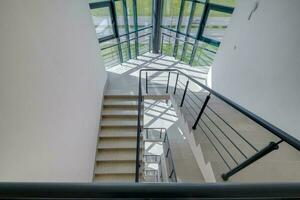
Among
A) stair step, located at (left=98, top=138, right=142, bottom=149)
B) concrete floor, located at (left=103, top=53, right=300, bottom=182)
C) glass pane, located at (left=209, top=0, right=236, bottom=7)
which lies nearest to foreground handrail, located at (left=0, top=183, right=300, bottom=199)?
concrete floor, located at (left=103, top=53, right=300, bottom=182)

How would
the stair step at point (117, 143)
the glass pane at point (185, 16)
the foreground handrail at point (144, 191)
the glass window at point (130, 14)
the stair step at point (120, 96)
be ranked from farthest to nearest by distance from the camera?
the glass pane at point (185, 16) → the glass window at point (130, 14) → the stair step at point (120, 96) → the stair step at point (117, 143) → the foreground handrail at point (144, 191)

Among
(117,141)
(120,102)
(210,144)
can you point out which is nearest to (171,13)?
(120,102)

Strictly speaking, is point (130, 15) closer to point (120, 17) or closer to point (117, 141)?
point (120, 17)

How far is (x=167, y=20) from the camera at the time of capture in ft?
22.3

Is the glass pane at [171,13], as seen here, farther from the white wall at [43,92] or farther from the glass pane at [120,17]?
the white wall at [43,92]

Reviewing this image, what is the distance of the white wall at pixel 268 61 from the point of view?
2258 millimetres

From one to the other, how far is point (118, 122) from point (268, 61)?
10.4 feet

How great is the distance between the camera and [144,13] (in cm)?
634

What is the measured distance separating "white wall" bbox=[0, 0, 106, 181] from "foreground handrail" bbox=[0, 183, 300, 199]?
113 centimetres

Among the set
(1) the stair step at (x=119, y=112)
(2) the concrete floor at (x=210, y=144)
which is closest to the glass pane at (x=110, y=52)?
(2) the concrete floor at (x=210, y=144)

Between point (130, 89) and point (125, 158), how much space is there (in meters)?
2.12

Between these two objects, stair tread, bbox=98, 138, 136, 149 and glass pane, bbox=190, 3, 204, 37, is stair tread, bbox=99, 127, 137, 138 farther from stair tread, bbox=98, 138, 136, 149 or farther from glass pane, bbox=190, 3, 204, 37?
glass pane, bbox=190, 3, 204, 37

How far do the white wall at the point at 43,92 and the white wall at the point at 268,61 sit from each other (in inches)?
116

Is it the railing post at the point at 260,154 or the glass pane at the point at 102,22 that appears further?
the glass pane at the point at 102,22
